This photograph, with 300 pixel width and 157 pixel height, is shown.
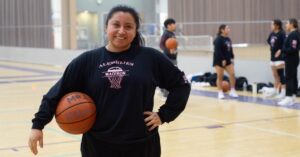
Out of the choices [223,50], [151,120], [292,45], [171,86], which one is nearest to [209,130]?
[292,45]

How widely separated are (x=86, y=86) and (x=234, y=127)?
585cm

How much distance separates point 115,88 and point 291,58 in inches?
340

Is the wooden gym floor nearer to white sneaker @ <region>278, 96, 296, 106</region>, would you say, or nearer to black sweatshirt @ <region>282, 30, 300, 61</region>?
white sneaker @ <region>278, 96, 296, 106</region>

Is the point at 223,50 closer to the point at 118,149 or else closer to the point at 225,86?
the point at 225,86

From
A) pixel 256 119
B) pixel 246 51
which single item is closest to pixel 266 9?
pixel 246 51

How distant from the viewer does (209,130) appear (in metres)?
8.82

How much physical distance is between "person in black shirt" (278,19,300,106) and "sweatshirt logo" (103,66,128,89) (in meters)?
8.39

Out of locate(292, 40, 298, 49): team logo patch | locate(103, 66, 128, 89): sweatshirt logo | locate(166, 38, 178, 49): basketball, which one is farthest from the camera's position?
locate(166, 38, 178, 49): basketball

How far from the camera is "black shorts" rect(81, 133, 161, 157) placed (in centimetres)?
343

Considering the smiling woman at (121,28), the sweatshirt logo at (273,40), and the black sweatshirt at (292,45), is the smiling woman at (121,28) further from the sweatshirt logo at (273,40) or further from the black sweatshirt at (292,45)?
the sweatshirt logo at (273,40)

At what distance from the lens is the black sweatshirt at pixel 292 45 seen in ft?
36.8

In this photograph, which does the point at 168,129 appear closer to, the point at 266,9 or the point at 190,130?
the point at 190,130

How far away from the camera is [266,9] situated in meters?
23.5

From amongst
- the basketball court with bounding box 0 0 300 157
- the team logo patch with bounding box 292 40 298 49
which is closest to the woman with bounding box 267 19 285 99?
the basketball court with bounding box 0 0 300 157
